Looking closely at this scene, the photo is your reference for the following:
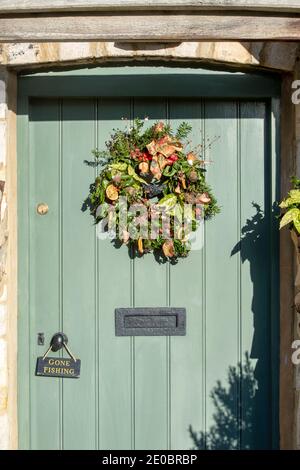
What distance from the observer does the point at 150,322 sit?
2322mm

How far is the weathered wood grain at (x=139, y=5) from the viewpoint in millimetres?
1760

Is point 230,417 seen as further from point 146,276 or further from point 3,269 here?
point 3,269

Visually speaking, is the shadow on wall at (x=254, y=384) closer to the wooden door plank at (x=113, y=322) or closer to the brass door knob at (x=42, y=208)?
the wooden door plank at (x=113, y=322)

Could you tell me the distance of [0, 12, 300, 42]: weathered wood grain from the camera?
182 cm

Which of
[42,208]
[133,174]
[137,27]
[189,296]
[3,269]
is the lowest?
[189,296]

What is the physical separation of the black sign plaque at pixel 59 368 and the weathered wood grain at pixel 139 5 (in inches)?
59.9

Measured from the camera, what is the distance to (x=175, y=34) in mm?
1818

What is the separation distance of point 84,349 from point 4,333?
0.38 m

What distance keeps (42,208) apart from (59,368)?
0.76 m

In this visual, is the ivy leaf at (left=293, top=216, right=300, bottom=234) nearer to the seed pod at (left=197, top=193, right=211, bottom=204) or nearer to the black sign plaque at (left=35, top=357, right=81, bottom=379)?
the seed pod at (left=197, top=193, right=211, bottom=204)

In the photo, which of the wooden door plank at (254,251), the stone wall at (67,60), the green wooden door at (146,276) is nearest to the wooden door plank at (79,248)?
the green wooden door at (146,276)

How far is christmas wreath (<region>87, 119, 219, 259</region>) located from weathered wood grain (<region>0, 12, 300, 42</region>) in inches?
20.0

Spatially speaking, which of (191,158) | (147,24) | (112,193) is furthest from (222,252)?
(147,24)
